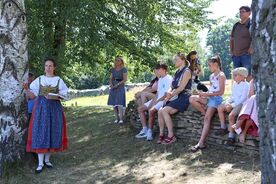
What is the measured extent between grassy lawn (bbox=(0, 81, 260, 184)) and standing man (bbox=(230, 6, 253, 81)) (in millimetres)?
1788

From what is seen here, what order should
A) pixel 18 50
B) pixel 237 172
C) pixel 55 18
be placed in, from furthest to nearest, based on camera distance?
pixel 55 18
pixel 18 50
pixel 237 172

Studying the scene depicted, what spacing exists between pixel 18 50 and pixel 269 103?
4.85 m

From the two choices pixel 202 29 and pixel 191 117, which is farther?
pixel 202 29

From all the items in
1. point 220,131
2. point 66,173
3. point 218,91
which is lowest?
point 66,173

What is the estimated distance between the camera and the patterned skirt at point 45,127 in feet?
21.2

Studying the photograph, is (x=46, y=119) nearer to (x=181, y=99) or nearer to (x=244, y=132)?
(x=181, y=99)

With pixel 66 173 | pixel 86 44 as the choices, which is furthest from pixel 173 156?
pixel 86 44

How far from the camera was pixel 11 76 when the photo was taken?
636 cm

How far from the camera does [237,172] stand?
5434 mm

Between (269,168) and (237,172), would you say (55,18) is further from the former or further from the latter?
(269,168)

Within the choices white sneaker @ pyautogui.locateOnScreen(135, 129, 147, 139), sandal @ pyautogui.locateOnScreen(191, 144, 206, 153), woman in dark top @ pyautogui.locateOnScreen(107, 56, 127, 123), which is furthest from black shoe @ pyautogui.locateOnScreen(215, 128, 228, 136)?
woman in dark top @ pyautogui.locateOnScreen(107, 56, 127, 123)

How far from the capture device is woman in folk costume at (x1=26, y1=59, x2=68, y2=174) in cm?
647

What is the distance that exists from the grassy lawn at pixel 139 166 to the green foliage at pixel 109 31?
3606 mm

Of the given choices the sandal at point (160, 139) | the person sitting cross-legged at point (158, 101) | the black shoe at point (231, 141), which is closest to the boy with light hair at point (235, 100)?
the black shoe at point (231, 141)
